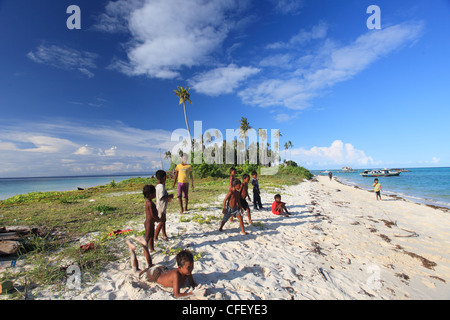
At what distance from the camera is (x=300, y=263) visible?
4.43m

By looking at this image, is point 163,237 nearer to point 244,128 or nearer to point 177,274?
point 177,274

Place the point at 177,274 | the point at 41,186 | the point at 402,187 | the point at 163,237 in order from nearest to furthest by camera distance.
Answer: the point at 177,274, the point at 163,237, the point at 402,187, the point at 41,186

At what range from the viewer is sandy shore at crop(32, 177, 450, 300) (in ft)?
10.9

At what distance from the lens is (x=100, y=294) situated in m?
3.07

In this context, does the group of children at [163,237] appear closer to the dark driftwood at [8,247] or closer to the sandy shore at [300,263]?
the sandy shore at [300,263]

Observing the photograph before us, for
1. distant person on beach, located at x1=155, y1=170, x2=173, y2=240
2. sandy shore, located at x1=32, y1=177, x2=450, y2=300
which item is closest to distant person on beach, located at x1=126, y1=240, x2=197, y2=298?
sandy shore, located at x1=32, y1=177, x2=450, y2=300

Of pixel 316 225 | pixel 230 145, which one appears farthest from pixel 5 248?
pixel 230 145

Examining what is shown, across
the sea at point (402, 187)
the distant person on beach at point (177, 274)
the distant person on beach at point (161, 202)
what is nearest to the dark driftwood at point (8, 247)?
the distant person on beach at point (161, 202)

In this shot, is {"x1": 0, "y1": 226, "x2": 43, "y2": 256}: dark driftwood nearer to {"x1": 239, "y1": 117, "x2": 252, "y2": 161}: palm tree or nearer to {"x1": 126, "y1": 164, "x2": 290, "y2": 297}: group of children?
{"x1": 126, "y1": 164, "x2": 290, "y2": 297}: group of children

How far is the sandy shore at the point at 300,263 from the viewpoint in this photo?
3.33 meters

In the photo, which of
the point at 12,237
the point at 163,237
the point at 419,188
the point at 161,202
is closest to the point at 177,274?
the point at 161,202

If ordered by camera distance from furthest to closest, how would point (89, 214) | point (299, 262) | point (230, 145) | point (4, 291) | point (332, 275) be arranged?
point (230, 145) < point (89, 214) < point (299, 262) < point (332, 275) < point (4, 291)

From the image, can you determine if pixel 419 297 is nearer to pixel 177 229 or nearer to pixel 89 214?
pixel 177 229

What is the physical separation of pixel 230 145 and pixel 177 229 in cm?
5449
